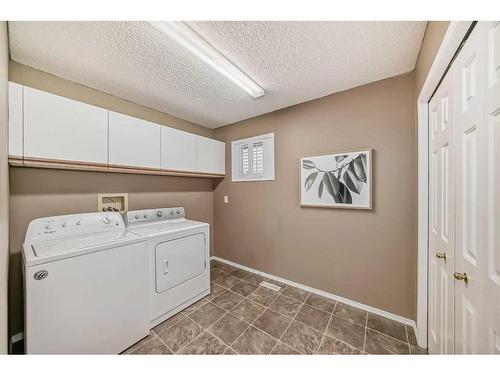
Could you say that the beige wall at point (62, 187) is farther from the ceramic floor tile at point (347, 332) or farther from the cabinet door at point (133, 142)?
the ceramic floor tile at point (347, 332)

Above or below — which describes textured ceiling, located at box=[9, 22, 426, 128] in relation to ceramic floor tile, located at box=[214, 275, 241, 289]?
above

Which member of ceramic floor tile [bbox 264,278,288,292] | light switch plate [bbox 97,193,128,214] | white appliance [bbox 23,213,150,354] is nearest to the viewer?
white appliance [bbox 23,213,150,354]

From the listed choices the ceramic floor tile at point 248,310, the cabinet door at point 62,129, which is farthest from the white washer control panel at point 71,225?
the ceramic floor tile at point 248,310

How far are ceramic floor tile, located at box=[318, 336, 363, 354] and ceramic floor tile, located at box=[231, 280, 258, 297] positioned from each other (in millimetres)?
982

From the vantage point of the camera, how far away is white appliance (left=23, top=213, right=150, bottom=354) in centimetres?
115

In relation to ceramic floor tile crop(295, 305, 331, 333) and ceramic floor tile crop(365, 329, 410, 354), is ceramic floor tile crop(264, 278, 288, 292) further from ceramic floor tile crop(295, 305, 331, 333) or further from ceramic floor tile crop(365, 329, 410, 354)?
ceramic floor tile crop(365, 329, 410, 354)

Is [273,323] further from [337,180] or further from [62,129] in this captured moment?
[62,129]

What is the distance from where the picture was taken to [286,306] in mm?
2000

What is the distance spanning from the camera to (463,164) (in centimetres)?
88

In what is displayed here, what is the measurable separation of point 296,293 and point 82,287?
209 centimetres

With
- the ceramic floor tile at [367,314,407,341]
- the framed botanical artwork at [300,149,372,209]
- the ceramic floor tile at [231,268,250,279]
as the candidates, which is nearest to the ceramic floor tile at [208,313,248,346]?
the ceramic floor tile at [231,268,250,279]

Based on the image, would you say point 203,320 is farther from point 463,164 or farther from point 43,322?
point 463,164
